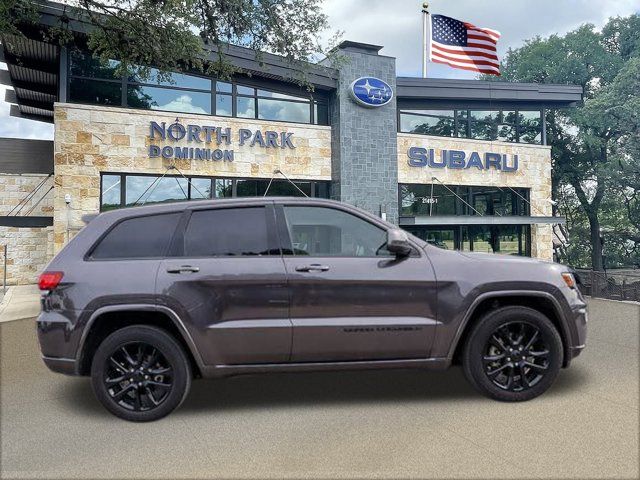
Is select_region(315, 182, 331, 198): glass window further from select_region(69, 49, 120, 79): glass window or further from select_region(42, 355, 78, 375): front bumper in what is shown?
select_region(42, 355, 78, 375): front bumper

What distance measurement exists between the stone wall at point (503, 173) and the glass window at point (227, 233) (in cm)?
1425

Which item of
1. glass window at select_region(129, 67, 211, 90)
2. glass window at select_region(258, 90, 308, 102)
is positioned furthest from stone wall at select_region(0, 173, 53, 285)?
glass window at select_region(258, 90, 308, 102)

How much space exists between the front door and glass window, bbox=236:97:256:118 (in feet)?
40.2

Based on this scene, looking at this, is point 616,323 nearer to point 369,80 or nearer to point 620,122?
point 369,80

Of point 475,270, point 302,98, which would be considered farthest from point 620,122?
point 475,270

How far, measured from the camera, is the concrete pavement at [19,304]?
409 inches

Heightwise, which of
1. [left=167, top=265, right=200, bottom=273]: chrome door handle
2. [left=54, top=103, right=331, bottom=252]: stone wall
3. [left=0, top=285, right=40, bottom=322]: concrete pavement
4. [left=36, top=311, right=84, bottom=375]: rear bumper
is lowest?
[left=0, top=285, right=40, bottom=322]: concrete pavement

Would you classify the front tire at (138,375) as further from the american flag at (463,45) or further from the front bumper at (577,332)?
the american flag at (463,45)

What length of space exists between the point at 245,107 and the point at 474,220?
9.00m

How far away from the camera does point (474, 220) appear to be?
18.3 m

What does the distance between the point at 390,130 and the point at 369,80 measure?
1.85 metres

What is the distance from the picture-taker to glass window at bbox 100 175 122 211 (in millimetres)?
13875

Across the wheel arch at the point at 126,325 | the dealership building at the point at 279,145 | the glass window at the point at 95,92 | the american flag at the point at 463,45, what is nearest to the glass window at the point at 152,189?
the dealership building at the point at 279,145

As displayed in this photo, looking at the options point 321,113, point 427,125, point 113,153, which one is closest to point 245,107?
point 321,113
